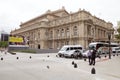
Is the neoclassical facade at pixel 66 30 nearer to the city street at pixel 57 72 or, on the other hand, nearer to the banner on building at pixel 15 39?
the banner on building at pixel 15 39

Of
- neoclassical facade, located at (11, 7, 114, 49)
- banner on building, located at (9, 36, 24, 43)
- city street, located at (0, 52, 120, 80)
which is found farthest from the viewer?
banner on building, located at (9, 36, 24, 43)

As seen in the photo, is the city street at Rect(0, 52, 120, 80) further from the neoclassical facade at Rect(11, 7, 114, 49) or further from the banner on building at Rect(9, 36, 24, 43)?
the banner on building at Rect(9, 36, 24, 43)

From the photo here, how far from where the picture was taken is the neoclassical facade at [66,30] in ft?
204

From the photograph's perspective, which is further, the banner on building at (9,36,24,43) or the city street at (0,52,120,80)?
the banner on building at (9,36,24,43)

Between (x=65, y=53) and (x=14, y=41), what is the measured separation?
37.1m

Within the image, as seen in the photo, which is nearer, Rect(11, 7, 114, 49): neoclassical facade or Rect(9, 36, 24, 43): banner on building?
Rect(11, 7, 114, 49): neoclassical facade

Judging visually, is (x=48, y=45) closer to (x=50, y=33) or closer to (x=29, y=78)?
(x=50, y=33)

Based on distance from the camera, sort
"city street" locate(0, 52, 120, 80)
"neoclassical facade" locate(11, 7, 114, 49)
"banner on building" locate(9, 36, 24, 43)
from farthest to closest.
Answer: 1. "banner on building" locate(9, 36, 24, 43)
2. "neoclassical facade" locate(11, 7, 114, 49)
3. "city street" locate(0, 52, 120, 80)

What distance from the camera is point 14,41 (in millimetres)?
65625

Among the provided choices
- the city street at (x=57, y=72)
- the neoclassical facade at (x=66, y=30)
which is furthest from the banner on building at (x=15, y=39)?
the city street at (x=57, y=72)

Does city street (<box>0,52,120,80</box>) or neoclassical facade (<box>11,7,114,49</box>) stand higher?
neoclassical facade (<box>11,7,114,49</box>)

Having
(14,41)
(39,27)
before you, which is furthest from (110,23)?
(14,41)

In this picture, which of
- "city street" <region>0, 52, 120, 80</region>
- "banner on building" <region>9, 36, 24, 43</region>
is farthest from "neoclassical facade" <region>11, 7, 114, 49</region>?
"city street" <region>0, 52, 120, 80</region>

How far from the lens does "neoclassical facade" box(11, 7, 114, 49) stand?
2446 inches
